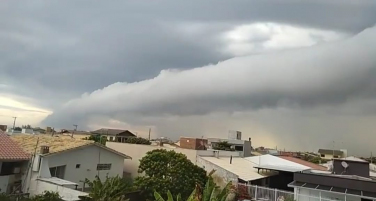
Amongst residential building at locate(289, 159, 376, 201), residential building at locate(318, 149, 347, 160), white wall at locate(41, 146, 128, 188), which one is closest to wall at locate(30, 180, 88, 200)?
white wall at locate(41, 146, 128, 188)

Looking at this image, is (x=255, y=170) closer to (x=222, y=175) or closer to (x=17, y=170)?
(x=222, y=175)

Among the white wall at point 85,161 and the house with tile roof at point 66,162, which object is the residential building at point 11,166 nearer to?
the house with tile roof at point 66,162

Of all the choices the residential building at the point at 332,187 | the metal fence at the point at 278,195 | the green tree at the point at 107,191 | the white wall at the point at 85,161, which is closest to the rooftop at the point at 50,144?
the white wall at the point at 85,161

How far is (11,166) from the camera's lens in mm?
25578

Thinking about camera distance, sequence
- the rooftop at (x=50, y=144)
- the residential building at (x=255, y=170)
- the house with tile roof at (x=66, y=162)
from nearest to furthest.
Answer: the house with tile roof at (x=66, y=162)
the rooftop at (x=50, y=144)
the residential building at (x=255, y=170)

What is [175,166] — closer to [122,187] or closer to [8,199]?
[122,187]

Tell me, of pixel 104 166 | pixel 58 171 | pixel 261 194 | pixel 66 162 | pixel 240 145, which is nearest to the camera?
pixel 58 171

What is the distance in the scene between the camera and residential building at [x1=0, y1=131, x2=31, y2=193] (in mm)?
24562

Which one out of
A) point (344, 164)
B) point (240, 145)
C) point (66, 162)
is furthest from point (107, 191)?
point (240, 145)

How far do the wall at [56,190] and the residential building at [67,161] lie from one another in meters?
0.08

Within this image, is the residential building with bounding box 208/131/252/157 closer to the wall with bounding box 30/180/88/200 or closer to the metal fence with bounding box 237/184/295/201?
the metal fence with bounding box 237/184/295/201

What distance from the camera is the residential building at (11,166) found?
80.6 feet

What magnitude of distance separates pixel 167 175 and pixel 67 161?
896 cm

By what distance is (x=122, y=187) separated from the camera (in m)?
25.4
